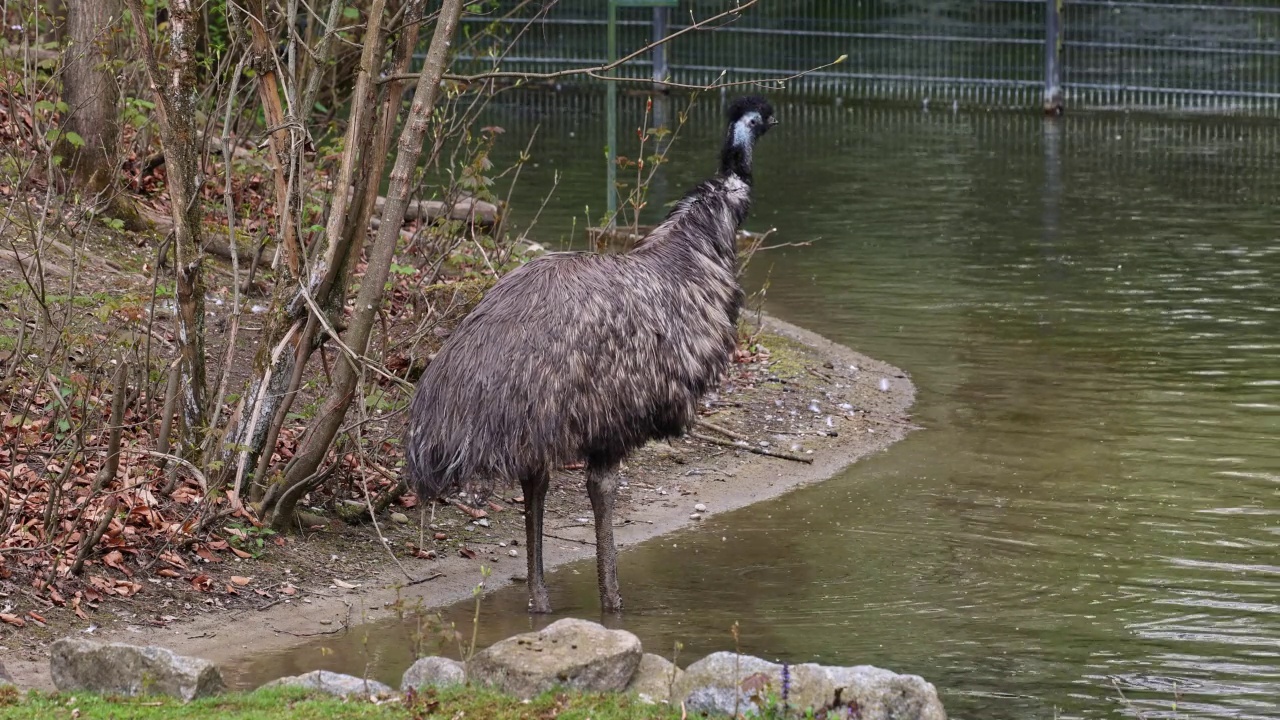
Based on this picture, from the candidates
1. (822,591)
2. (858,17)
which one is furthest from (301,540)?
(858,17)

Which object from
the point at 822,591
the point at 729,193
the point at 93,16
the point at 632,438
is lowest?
the point at 822,591

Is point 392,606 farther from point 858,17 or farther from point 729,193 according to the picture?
point 858,17

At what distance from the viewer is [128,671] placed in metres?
6.38

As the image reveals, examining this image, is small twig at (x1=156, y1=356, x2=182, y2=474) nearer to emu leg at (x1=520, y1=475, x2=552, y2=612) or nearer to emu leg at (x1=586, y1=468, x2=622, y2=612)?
emu leg at (x1=520, y1=475, x2=552, y2=612)

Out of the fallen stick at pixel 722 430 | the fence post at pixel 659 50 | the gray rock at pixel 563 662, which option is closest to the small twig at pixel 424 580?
the gray rock at pixel 563 662

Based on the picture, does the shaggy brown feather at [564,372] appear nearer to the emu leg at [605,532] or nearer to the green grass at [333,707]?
the emu leg at [605,532]

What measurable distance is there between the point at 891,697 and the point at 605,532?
231 centimetres

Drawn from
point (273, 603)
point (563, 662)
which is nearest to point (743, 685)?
point (563, 662)

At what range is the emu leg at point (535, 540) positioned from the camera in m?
7.97

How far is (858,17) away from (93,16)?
19.9 meters

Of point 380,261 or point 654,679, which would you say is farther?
point 380,261

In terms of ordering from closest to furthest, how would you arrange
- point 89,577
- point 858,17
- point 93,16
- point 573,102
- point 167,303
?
point 89,577
point 167,303
point 93,16
point 573,102
point 858,17

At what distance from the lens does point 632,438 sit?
7.99 meters

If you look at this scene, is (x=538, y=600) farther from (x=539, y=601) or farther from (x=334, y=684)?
(x=334, y=684)
